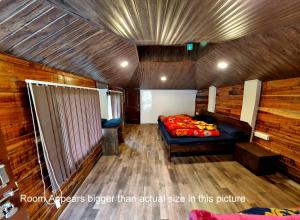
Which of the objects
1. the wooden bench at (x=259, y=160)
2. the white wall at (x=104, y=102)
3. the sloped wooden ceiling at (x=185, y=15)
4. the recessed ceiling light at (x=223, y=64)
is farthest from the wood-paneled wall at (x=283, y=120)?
the white wall at (x=104, y=102)

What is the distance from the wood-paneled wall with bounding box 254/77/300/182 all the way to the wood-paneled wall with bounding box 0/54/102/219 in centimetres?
424

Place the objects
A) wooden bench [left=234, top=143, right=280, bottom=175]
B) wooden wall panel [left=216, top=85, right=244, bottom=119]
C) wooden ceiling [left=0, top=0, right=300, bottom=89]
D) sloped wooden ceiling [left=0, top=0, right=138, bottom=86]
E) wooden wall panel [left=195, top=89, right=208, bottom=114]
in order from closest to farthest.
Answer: sloped wooden ceiling [left=0, top=0, right=138, bottom=86] → wooden ceiling [left=0, top=0, right=300, bottom=89] → wooden bench [left=234, top=143, right=280, bottom=175] → wooden wall panel [left=216, top=85, right=244, bottom=119] → wooden wall panel [left=195, top=89, right=208, bottom=114]

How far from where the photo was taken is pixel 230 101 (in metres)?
4.40

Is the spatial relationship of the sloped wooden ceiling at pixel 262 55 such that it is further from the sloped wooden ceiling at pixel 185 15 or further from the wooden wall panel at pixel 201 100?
the wooden wall panel at pixel 201 100

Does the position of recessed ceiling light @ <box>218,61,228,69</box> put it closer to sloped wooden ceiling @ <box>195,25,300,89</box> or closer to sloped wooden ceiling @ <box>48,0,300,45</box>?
sloped wooden ceiling @ <box>195,25,300,89</box>

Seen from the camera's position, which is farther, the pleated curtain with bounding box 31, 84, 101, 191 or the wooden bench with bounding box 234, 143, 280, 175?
the wooden bench with bounding box 234, 143, 280, 175

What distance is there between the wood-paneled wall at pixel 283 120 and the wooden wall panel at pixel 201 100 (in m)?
3.15

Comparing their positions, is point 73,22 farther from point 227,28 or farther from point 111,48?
point 227,28

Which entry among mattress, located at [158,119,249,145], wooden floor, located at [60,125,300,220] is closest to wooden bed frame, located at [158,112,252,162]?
mattress, located at [158,119,249,145]

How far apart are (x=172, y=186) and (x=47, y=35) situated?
9.30ft

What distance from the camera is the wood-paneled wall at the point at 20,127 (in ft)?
4.07

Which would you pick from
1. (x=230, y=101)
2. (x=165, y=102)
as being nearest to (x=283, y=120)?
(x=230, y=101)

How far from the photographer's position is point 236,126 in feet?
12.9

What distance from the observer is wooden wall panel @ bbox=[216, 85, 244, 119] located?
3946 millimetres
